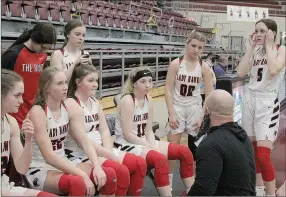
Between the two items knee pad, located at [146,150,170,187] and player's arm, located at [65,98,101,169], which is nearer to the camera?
player's arm, located at [65,98,101,169]

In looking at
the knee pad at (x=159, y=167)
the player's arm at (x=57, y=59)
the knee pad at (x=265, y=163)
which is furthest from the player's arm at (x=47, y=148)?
the knee pad at (x=265, y=163)

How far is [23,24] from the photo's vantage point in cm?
780

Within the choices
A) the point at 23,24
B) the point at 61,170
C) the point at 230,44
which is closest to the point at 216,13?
the point at 230,44

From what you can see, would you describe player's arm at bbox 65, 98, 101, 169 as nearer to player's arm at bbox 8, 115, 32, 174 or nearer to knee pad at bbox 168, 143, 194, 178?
player's arm at bbox 8, 115, 32, 174

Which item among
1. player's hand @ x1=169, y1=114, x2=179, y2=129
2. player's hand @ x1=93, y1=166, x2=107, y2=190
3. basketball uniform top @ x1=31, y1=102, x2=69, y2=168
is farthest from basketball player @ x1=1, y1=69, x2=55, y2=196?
player's hand @ x1=169, y1=114, x2=179, y2=129

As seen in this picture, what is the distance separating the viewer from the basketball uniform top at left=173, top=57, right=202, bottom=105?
11.1 feet

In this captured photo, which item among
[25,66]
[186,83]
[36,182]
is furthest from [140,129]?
[36,182]

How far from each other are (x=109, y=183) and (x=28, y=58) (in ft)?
3.49

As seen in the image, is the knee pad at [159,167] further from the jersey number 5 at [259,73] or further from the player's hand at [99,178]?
the jersey number 5 at [259,73]

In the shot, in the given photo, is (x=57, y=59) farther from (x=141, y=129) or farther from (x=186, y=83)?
(x=186, y=83)

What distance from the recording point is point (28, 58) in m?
3.00

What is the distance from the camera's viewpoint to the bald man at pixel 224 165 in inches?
78.5

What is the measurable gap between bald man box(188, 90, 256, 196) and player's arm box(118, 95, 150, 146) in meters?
0.97

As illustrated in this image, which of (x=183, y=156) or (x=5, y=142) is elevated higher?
(x=5, y=142)
